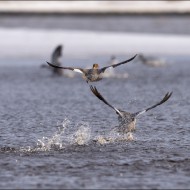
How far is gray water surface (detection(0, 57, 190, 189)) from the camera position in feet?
35.3

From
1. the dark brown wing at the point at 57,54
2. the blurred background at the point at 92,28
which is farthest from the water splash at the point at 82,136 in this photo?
the blurred background at the point at 92,28

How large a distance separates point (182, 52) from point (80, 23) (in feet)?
50.2

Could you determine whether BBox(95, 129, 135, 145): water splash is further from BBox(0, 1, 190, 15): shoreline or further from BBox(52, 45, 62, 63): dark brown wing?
BBox(0, 1, 190, 15): shoreline

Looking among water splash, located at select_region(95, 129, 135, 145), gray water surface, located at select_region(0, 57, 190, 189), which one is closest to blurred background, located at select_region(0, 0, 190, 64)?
gray water surface, located at select_region(0, 57, 190, 189)

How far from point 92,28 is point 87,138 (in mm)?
27888

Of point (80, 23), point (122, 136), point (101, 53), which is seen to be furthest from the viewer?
point (80, 23)

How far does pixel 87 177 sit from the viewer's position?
10.8 meters

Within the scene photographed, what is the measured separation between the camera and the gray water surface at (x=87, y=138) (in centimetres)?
1077

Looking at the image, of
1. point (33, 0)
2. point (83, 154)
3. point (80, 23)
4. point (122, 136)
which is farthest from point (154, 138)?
point (33, 0)

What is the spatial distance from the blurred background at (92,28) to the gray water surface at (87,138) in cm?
769

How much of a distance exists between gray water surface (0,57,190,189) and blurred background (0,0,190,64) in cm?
769

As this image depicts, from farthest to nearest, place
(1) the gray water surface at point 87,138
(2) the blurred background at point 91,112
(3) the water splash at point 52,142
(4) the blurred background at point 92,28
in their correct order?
(4) the blurred background at point 92,28, (3) the water splash at point 52,142, (2) the blurred background at point 91,112, (1) the gray water surface at point 87,138

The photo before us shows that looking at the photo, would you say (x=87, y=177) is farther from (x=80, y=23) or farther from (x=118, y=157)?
(x=80, y=23)

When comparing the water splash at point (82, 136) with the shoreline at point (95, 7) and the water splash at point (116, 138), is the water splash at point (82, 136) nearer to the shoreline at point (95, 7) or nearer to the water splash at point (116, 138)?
the water splash at point (116, 138)
